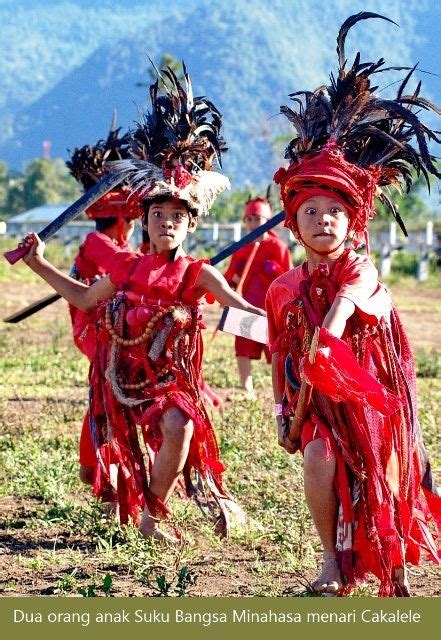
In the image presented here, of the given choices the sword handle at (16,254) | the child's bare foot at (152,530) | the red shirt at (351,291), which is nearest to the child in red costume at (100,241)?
the sword handle at (16,254)

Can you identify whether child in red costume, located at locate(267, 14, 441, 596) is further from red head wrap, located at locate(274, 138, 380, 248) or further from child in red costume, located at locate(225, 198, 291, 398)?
child in red costume, located at locate(225, 198, 291, 398)

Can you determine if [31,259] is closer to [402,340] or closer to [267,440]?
[402,340]

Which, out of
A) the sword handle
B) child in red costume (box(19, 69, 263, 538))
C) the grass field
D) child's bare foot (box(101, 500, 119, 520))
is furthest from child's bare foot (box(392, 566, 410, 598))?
the sword handle

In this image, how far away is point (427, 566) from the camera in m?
5.97

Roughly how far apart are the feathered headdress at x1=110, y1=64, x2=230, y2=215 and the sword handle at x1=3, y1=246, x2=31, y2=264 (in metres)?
0.60

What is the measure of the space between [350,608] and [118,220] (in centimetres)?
423

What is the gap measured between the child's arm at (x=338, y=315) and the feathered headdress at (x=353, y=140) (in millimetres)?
424

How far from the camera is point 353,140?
537 cm

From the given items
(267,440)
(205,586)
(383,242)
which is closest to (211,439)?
(205,586)

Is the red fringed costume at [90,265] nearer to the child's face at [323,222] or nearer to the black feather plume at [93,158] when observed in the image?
the black feather plume at [93,158]

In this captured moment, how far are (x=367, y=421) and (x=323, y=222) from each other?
0.80m

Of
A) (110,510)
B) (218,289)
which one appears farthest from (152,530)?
(218,289)

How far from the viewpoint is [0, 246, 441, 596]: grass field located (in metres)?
5.53

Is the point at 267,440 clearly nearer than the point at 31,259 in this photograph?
No
